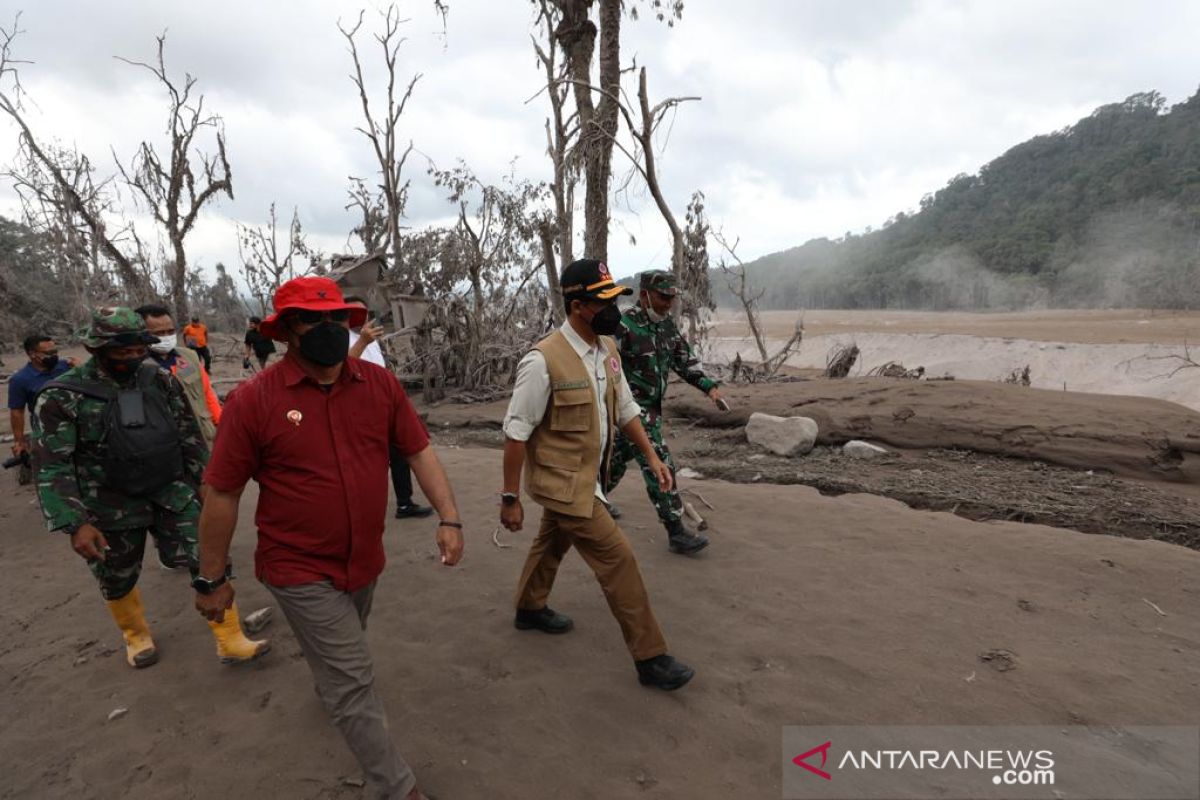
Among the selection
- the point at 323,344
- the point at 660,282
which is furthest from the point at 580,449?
the point at 660,282

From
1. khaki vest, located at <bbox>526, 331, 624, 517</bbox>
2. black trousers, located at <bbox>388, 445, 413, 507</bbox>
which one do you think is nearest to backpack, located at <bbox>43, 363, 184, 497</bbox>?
khaki vest, located at <bbox>526, 331, 624, 517</bbox>

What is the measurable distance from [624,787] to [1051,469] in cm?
544

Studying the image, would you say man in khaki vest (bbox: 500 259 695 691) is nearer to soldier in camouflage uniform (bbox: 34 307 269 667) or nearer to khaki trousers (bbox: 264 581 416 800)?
khaki trousers (bbox: 264 581 416 800)

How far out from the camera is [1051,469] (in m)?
5.71

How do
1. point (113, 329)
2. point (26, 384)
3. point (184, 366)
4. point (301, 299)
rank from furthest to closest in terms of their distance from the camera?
point (26, 384), point (184, 366), point (113, 329), point (301, 299)

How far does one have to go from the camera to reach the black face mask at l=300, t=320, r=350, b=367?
1.95m

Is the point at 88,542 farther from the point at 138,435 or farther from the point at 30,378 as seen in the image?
the point at 30,378

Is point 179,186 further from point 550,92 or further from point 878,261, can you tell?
point 878,261

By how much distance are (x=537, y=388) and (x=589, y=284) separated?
50cm

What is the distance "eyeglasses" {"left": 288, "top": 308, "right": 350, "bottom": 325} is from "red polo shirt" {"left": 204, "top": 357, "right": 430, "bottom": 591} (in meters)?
0.15

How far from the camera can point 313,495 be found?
6.52 ft

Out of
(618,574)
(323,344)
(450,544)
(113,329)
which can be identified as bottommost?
(618,574)

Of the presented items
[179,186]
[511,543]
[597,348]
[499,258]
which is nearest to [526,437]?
[597,348]

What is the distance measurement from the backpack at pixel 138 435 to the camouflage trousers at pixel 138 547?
0.63 feet
